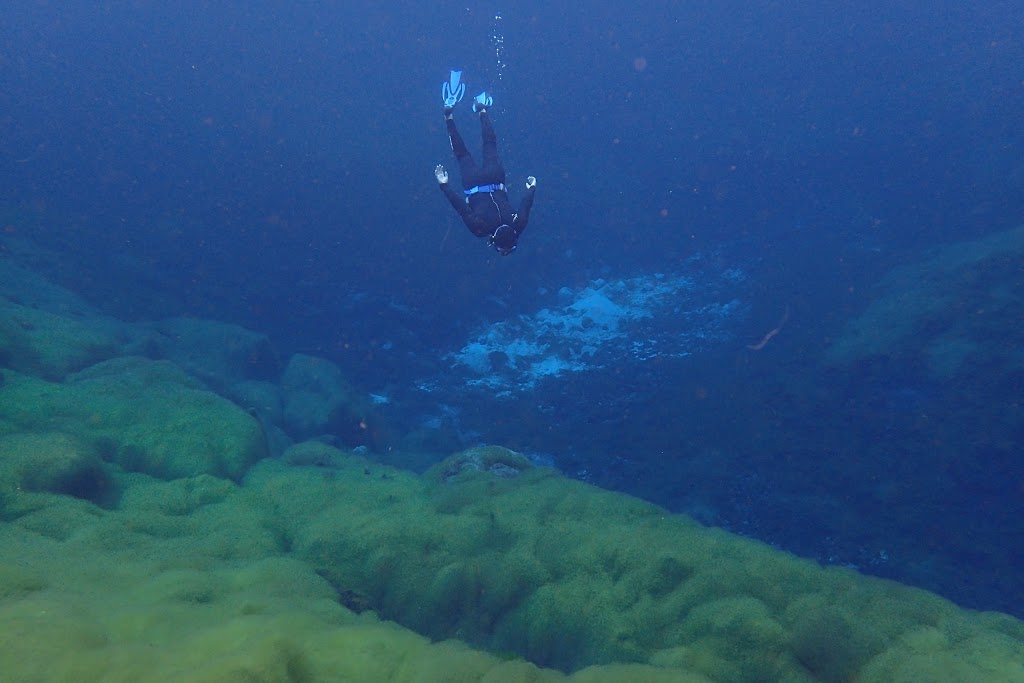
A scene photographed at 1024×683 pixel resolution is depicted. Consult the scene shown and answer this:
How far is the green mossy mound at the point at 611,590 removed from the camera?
3.72m

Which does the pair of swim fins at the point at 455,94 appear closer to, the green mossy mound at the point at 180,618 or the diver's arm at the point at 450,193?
the diver's arm at the point at 450,193

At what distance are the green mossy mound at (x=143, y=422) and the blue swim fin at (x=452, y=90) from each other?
6281mm

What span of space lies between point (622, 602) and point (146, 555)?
3.76 meters

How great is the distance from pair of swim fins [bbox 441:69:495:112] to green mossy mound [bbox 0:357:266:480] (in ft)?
20.7

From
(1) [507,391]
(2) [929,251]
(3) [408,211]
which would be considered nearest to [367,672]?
(1) [507,391]

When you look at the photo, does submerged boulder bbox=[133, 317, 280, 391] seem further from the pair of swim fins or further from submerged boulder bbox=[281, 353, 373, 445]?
the pair of swim fins

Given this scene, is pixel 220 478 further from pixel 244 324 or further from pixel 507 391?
pixel 244 324

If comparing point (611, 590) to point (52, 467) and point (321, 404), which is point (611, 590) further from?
point (321, 404)

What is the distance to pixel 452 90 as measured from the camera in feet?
33.2

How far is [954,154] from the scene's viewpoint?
24312 millimetres

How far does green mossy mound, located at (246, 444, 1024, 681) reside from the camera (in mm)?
3723

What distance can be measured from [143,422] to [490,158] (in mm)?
6459

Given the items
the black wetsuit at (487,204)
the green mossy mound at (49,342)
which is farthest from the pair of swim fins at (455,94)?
the green mossy mound at (49,342)

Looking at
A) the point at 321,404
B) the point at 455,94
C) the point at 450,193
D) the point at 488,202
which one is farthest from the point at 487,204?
the point at 321,404
